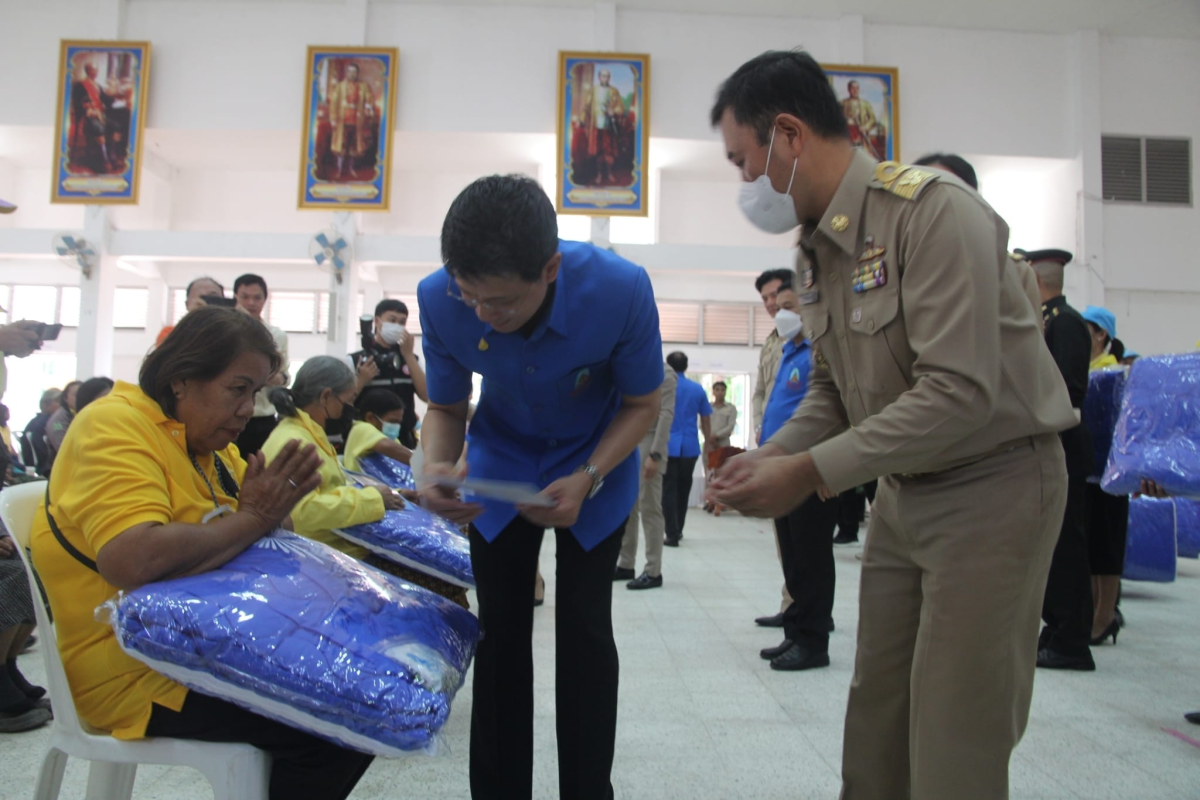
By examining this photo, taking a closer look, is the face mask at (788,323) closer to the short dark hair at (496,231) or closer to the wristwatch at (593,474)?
the wristwatch at (593,474)

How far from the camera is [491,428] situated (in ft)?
5.13

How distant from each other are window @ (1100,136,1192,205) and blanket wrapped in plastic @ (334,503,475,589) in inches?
447

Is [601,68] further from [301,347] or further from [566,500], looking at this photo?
[566,500]

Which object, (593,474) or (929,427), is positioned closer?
(929,427)

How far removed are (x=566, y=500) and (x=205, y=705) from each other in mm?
592

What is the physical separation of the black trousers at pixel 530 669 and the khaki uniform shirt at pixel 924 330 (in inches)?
22.0

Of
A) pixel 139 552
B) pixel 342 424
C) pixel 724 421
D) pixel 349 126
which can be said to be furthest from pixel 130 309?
pixel 139 552

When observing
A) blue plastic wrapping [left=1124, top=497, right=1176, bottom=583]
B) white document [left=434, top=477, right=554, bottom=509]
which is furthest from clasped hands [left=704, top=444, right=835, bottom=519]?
→ blue plastic wrapping [left=1124, top=497, right=1176, bottom=583]

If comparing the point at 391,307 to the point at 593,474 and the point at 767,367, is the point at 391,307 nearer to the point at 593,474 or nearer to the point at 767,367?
the point at 767,367

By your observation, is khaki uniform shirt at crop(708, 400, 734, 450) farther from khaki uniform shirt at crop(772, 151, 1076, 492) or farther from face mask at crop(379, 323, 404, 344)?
khaki uniform shirt at crop(772, 151, 1076, 492)

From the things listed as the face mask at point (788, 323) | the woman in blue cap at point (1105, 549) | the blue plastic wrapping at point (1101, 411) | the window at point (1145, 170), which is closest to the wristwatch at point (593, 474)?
the face mask at point (788, 323)

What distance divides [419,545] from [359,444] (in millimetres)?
945

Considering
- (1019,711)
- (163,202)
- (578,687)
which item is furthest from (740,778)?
(163,202)

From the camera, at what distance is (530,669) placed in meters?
1.52
